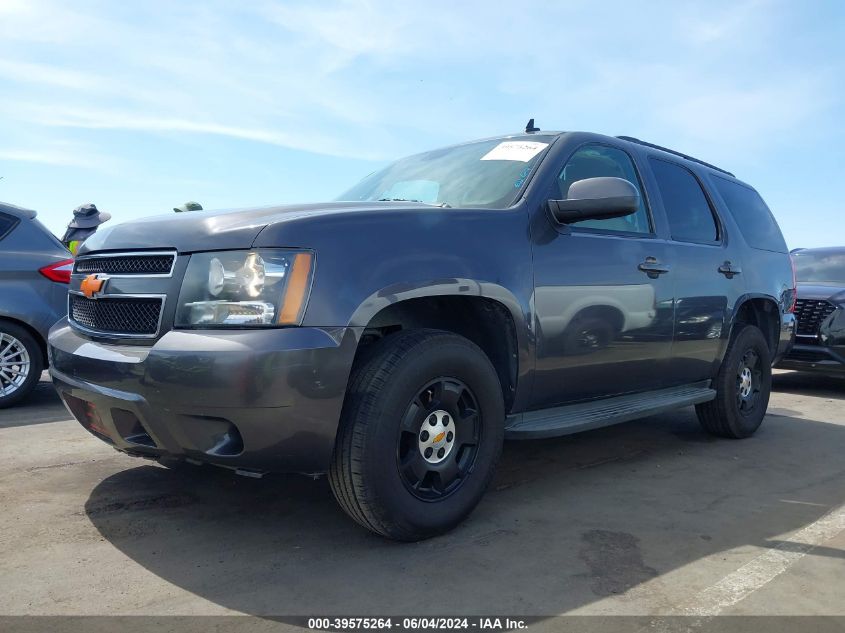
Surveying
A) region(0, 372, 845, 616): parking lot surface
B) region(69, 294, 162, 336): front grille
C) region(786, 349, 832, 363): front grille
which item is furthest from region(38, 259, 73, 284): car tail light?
region(786, 349, 832, 363): front grille

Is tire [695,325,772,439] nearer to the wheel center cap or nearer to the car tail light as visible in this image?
the wheel center cap

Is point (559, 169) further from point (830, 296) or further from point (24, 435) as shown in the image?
point (830, 296)

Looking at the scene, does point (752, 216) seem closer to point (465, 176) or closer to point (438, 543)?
point (465, 176)

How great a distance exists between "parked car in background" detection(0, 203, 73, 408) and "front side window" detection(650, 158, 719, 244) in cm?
429

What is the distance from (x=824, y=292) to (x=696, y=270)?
13.4 feet

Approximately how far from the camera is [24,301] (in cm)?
548

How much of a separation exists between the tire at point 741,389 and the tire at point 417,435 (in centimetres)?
246

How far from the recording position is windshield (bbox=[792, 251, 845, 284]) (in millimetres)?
8312

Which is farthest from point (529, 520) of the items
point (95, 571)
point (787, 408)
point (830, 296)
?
point (830, 296)

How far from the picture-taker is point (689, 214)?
468cm

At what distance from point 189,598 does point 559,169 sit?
2.53m

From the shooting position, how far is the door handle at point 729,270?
476cm

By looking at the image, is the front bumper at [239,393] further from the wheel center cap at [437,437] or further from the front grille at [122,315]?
the wheel center cap at [437,437]

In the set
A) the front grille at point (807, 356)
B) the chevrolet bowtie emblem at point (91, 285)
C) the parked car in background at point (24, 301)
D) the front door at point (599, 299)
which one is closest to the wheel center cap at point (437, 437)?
the front door at point (599, 299)
